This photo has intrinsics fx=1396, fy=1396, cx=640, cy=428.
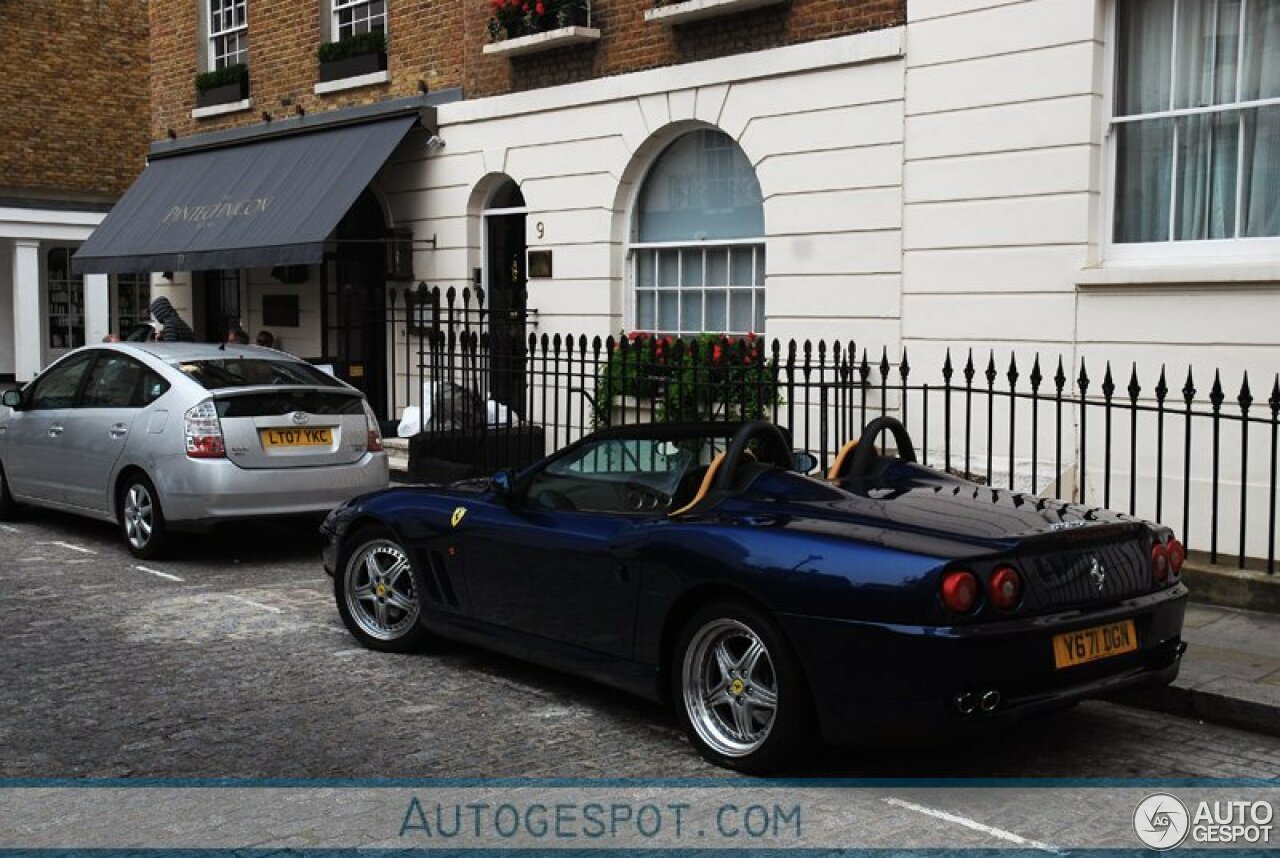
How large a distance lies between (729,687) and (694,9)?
341 inches

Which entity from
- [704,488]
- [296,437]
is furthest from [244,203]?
[704,488]

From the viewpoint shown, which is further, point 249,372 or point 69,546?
point 69,546

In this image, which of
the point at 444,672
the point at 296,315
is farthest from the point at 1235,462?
the point at 296,315

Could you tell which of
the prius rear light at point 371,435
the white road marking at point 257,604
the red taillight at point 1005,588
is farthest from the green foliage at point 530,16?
the red taillight at point 1005,588

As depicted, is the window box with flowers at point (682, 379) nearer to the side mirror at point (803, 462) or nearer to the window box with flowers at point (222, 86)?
the side mirror at point (803, 462)

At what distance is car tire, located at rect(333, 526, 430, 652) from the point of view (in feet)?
23.5

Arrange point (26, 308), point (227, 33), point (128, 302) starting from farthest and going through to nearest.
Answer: point (128, 302) < point (26, 308) < point (227, 33)

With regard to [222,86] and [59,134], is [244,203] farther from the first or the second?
[59,134]

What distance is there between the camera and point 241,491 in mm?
9523

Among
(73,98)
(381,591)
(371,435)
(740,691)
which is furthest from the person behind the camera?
(73,98)

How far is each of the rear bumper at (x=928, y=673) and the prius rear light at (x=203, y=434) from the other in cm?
559

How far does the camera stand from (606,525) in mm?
6020

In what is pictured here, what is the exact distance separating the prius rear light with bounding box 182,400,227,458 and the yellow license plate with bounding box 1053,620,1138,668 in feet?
20.6

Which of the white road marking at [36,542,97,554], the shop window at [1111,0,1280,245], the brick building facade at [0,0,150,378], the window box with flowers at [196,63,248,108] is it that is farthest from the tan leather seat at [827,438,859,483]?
the brick building facade at [0,0,150,378]
